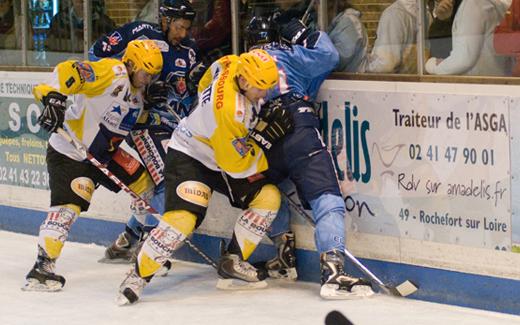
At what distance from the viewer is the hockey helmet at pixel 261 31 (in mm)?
6270

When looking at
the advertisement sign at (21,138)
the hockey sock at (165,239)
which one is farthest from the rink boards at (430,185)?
the advertisement sign at (21,138)

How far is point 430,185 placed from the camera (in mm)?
5637

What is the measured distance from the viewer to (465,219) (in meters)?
5.50

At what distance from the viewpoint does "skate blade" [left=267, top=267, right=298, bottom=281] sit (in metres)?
6.28

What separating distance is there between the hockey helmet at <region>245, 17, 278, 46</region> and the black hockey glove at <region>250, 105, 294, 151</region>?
1.46 ft

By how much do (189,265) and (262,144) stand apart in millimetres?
1190

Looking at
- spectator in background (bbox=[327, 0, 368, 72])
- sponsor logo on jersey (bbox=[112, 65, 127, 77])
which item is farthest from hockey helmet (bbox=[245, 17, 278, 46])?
sponsor logo on jersey (bbox=[112, 65, 127, 77])

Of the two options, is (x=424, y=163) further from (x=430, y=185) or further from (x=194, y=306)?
(x=194, y=306)

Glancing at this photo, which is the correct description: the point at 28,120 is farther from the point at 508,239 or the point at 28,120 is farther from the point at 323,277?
the point at 508,239

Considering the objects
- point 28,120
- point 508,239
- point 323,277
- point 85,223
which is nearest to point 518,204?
point 508,239

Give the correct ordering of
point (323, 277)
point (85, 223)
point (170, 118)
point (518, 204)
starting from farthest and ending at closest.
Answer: point (85, 223) → point (170, 118) → point (323, 277) → point (518, 204)

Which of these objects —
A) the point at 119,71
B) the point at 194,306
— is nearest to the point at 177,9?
the point at 119,71

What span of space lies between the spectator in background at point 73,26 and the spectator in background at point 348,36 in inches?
69.9

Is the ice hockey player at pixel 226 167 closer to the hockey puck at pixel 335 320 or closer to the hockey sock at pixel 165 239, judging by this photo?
the hockey sock at pixel 165 239
